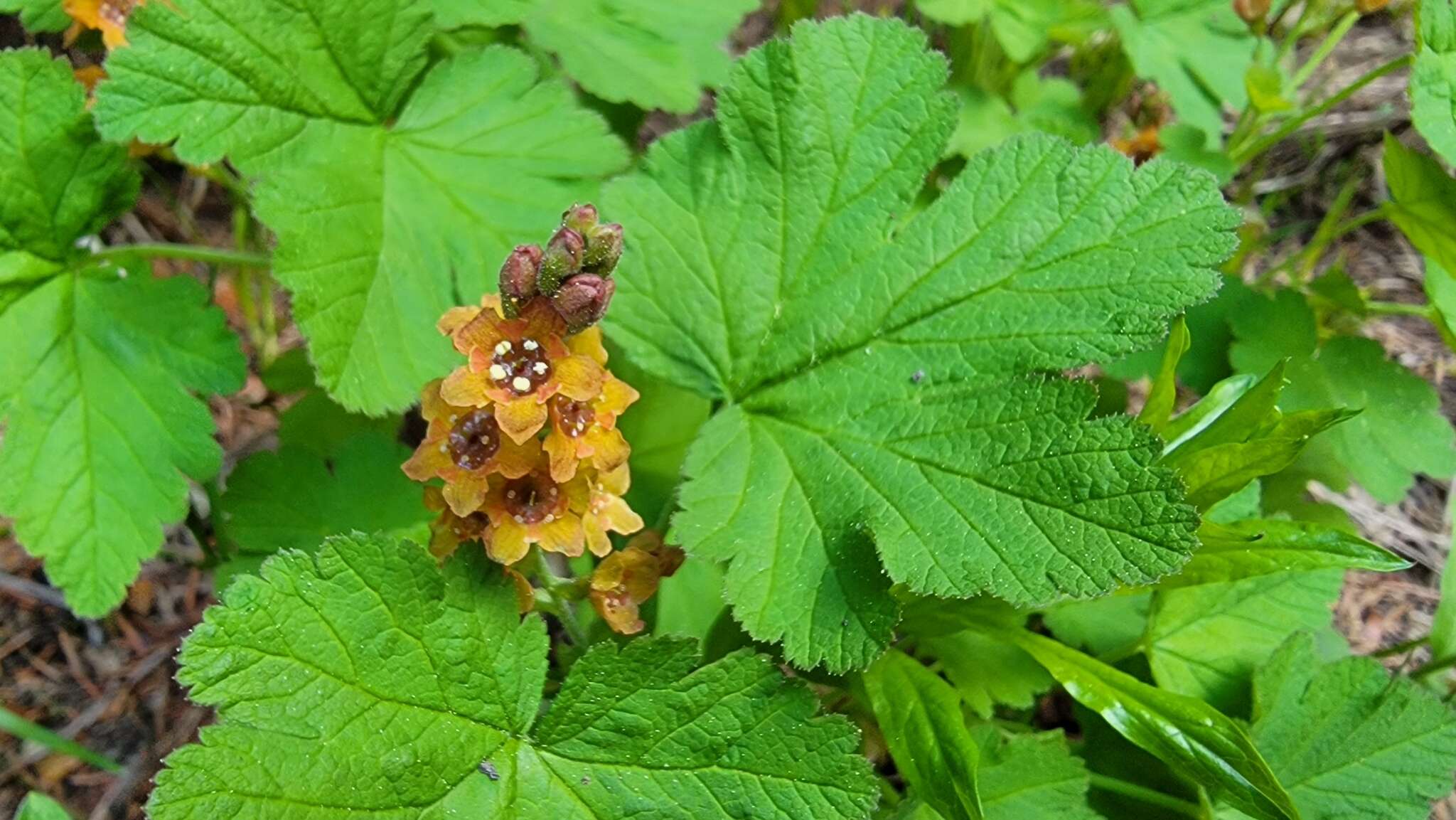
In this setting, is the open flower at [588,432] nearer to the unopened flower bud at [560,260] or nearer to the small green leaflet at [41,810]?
the unopened flower bud at [560,260]

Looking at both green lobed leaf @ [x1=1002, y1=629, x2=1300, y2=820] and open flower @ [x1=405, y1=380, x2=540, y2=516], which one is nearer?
open flower @ [x1=405, y1=380, x2=540, y2=516]

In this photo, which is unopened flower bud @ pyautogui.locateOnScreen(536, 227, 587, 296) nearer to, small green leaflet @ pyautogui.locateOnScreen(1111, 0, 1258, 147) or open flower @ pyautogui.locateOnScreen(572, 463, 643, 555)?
open flower @ pyautogui.locateOnScreen(572, 463, 643, 555)

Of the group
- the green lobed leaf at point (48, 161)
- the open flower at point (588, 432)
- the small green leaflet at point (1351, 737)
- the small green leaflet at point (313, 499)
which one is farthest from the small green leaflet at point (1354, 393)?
the green lobed leaf at point (48, 161)

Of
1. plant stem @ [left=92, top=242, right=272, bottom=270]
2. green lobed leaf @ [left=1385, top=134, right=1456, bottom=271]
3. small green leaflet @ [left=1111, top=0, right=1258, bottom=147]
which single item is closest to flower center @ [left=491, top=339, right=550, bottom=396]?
plant stem @ [left=92, top=242, right=272, bottom=270]

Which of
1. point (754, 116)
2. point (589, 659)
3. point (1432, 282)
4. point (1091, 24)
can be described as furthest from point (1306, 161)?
point (589, 659)

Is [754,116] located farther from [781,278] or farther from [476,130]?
[476,130]

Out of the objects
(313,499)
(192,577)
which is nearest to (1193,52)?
(313,499)
